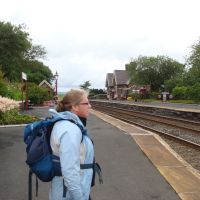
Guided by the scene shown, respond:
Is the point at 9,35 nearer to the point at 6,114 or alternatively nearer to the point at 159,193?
the point at 6,114

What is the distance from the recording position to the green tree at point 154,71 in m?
108

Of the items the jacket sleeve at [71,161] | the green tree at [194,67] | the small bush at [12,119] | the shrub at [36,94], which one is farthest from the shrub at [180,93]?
the jacket sleeve at [71,161]

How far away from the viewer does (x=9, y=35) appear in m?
52.7

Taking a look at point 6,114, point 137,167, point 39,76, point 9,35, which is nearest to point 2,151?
point 137,167

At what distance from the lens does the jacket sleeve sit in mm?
3414

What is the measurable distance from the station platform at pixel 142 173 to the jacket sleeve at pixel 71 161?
134 inches

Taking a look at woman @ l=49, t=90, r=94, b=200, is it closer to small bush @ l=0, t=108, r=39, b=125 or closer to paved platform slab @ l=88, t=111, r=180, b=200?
paved platform slab @ l=88, t=111, r=180, b=200

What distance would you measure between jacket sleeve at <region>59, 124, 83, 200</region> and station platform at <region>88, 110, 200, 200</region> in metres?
3.40

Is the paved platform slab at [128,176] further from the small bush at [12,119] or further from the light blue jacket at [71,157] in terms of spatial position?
the small bush at [12,119]

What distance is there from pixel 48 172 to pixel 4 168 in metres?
5.53

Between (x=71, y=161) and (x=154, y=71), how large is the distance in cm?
→ 10634

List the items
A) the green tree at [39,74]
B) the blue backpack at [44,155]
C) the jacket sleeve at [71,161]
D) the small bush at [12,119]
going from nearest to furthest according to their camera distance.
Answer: the jacket sleeve at [71,161] < the blue backpack at [44,155] < the small bush at [12,119] < the green tree at [39,74]

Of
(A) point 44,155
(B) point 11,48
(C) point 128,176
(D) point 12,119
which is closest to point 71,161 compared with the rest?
(A) point 44,155

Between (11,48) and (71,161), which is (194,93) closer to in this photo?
(11,48)
